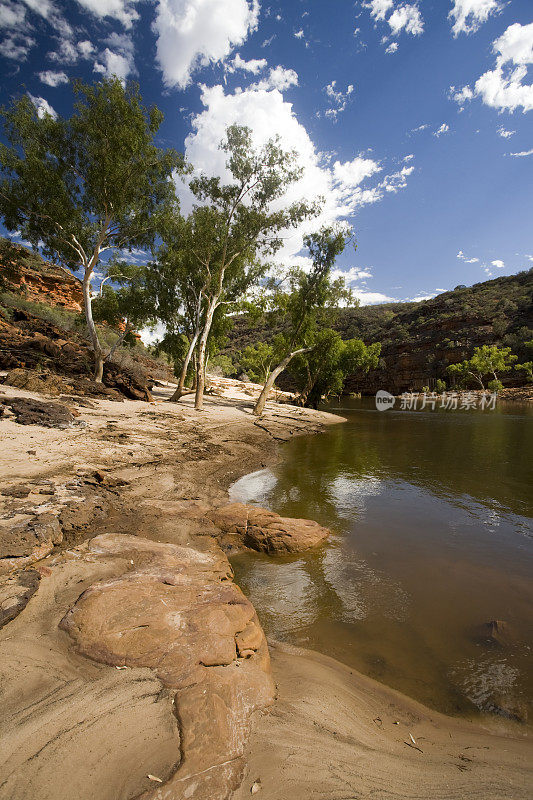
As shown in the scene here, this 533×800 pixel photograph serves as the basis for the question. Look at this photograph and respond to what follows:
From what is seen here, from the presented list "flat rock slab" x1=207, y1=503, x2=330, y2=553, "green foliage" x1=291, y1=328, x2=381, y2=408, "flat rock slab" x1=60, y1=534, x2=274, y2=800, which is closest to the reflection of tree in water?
"flat rock slab" x1=207, y1=503, x2=330, y2=553

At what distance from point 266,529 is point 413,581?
6.76ft

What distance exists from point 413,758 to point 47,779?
1.94 meters

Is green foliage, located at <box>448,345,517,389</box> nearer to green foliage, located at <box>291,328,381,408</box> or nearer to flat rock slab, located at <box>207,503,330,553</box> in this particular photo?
green foliage, located at <box>291,328,381,408</box>

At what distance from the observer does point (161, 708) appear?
1.81 meters

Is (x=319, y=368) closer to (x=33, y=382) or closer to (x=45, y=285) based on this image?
(x=33, y=382)

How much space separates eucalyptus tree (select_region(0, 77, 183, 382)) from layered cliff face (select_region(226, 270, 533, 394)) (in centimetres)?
4883

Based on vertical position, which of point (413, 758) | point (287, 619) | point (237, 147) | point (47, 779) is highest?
point (237, 147)

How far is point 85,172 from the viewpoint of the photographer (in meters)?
14.4

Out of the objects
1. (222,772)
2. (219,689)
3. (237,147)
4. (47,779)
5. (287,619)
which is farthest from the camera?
(237,147)

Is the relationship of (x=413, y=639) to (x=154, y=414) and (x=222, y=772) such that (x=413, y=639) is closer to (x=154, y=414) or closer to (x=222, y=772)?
(x=222, y=772)

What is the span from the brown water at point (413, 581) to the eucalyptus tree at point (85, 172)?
14060mm

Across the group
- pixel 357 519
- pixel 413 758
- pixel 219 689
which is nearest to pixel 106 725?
pixel 219 689

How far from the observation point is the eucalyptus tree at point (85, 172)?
43.4 ft

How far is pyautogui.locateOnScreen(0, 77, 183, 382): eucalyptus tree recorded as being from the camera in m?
13.2
